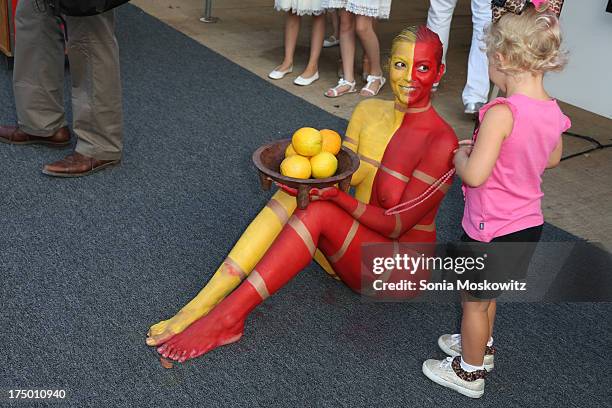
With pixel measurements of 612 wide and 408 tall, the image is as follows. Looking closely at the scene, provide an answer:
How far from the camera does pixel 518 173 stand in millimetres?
2045

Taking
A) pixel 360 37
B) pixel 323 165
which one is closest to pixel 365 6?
pixel 360 37

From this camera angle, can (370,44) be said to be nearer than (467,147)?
No

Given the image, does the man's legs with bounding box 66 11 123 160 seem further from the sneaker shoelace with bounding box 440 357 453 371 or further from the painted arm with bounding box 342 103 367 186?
the sneaker shoelace with bounding box 440 357 453 371

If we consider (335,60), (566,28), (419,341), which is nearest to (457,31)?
(335,60)

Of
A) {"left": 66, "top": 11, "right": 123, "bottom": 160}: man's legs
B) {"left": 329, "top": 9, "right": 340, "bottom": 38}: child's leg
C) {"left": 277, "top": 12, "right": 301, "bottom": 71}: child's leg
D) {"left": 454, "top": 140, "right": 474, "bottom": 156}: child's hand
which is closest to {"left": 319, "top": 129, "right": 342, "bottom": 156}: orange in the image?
{"left": 454, "top": 140, "right": 474, "bottom": 156}: child's hand

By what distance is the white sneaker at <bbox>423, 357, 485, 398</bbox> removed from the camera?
229cm

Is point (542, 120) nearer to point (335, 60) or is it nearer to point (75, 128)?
point (75, 128)

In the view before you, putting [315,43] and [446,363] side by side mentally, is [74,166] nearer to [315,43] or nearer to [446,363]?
[446,363]

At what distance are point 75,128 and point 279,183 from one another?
1490 millimetres

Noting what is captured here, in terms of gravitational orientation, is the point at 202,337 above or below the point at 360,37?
below

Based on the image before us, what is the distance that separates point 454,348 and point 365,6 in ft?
8.62

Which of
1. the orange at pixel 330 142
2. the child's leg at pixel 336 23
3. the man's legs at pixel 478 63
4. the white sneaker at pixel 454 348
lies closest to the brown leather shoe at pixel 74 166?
the orange at pixel 330 142

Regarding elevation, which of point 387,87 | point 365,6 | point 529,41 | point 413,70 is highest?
point 529,41

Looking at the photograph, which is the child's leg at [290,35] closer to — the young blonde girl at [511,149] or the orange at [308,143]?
the orange at [308,143]
